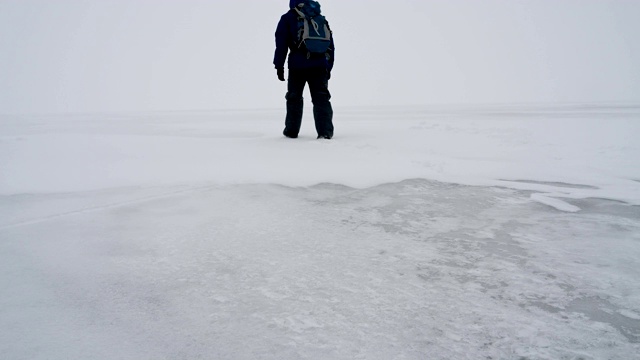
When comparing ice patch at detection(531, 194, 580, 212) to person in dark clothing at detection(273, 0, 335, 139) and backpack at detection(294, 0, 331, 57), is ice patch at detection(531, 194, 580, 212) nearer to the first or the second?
person in dark clothing at detection(273, 0, 335, 139)

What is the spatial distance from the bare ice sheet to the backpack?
2.90 m

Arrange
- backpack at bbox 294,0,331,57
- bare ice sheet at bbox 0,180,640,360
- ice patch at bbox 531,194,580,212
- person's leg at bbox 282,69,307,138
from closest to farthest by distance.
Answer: bare ice sheet at bbox 0,180,640,360
ice patch at bbox 531,194,580,212
backpack at bbox 294,0,331,57
person's leg at bbox 282,69,307,138

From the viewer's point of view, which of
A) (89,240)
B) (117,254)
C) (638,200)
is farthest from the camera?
(638,200)

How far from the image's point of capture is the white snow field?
0.86 m

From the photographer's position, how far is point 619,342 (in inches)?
33.4

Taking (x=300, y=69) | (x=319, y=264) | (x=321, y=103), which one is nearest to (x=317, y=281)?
(x=319, y=264)

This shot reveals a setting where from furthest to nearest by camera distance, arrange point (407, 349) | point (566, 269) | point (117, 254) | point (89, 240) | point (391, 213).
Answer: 1. point (391, 213)
2. point (89, 240)
3. point (117, 254)
4. point (566, 269)
5. point (407, 349)

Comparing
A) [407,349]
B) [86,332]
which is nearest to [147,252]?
[86,332]

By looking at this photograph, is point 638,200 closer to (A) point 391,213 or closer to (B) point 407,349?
(A) point 391,213

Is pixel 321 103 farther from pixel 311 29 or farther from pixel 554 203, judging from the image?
pixel 554 203

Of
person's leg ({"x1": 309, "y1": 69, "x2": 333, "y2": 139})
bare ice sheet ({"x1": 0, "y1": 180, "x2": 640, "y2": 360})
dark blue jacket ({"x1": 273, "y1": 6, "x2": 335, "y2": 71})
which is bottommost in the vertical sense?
bare ice sheet ({"x1": 0, "y1": 180, "x2": 640, "y2": 360})

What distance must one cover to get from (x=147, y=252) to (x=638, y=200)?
222 centimetres

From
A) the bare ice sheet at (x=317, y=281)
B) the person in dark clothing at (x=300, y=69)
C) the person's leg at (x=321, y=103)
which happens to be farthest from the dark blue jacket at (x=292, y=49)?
the bare ice sheet at (x=317, y=281)

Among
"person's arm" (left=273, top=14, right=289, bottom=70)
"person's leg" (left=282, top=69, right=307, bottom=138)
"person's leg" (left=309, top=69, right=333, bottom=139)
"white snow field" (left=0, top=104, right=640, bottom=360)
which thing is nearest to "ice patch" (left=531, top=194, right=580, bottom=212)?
"white snow field" (left=0, top=104, right=640, bottom=360)
